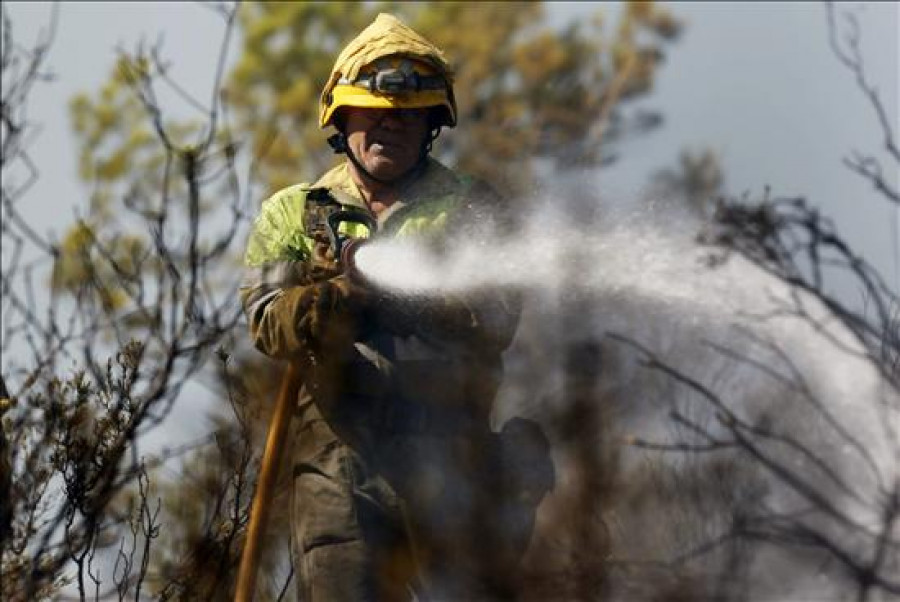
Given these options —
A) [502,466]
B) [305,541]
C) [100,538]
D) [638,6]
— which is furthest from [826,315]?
[638,6]

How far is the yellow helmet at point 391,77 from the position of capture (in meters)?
8.12

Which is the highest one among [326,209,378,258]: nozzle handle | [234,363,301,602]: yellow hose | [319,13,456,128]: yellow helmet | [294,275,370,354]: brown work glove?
[319,13,456,128]: yellow helmet

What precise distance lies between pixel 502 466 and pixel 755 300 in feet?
2.64

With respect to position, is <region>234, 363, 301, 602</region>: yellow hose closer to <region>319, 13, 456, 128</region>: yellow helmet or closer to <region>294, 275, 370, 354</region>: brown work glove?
<region>294, 275, 370, 354</region>: brown work glove

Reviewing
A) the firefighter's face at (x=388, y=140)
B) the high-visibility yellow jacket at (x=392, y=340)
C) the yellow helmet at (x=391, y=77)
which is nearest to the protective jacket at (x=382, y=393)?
the high-visibility yellow jacket at (x=392, y=340)

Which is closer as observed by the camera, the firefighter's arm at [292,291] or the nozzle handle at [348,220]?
the firefighter's arm at [292,291]

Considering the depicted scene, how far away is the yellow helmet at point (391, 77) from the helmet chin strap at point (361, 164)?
46 millimetres

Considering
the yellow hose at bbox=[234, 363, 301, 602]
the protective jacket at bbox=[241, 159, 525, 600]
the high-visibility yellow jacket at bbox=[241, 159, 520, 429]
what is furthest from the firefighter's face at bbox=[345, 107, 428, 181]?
the yellow hose at bbox=[234, 363, 301, 602]

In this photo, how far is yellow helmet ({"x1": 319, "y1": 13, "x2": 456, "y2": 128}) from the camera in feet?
26.7

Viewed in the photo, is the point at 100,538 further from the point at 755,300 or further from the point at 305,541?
the point at 755,300

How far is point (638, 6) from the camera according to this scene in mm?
14555

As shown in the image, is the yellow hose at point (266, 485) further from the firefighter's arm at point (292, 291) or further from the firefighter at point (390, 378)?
the firefighter's arm at point (292, 291)

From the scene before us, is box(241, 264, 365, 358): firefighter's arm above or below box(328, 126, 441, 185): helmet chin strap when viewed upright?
below

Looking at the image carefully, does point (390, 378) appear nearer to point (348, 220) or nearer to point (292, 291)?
point (292, 291)
